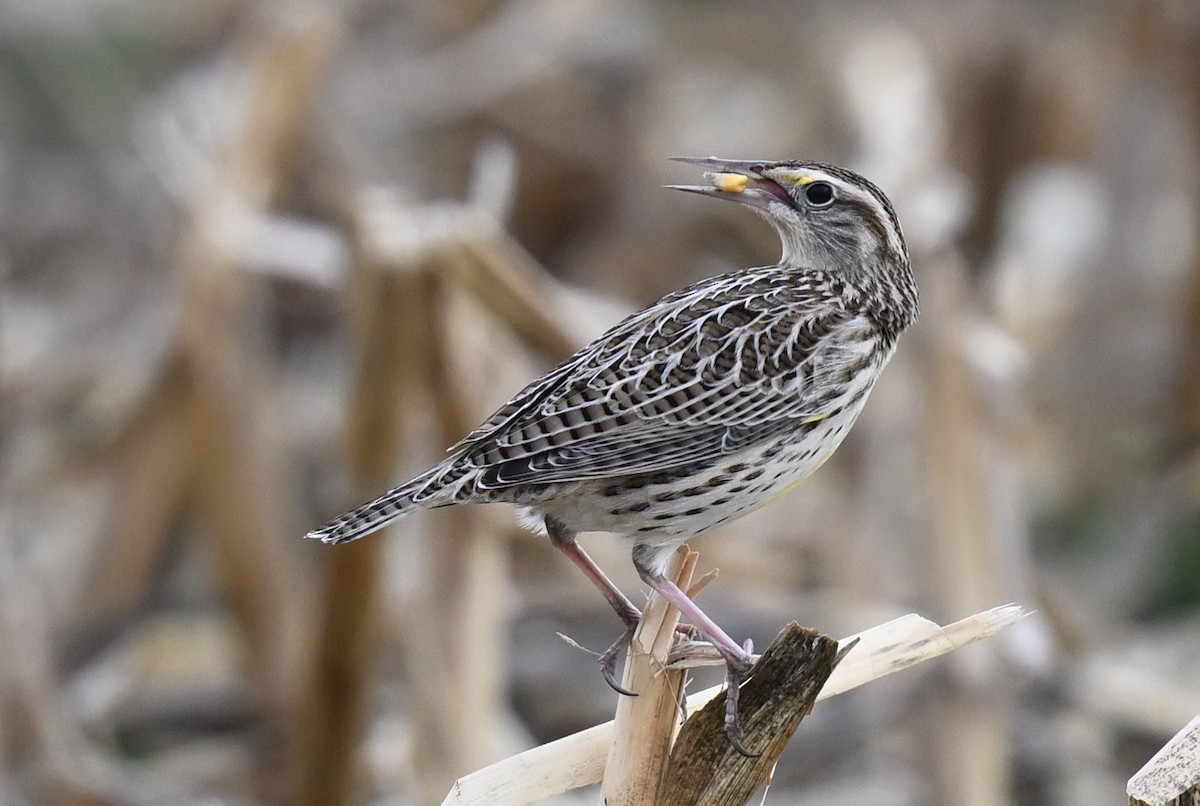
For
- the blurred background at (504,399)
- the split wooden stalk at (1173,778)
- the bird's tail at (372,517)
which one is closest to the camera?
the split wooden stalk at (1173,778)

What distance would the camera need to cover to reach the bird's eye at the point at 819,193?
3.53 m

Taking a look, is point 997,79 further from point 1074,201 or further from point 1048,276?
point 1048,276

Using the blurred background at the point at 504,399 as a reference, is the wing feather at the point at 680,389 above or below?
above

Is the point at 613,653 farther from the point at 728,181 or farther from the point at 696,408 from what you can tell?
the point at 728,181

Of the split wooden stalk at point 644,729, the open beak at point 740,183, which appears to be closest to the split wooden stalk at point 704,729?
the split wooden stalk at point 644,729

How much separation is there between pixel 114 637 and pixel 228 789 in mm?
888

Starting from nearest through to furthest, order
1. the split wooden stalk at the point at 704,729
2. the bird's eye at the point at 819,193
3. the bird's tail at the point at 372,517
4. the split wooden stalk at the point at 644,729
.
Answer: the split wooden stalk at the point at 704,729
the split wooden stalk at the point at 644,729
the bird's tail at the point at 372,517
the bird's eye at the point at 819,193

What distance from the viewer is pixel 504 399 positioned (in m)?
5.71

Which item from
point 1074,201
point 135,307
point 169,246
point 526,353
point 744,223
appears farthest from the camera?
point 1074,201

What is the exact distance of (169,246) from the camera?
792 centimetres

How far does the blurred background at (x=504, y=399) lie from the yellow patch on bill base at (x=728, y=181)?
5.60 feet

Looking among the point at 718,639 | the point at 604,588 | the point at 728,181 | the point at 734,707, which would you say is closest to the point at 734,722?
the point at 734,707

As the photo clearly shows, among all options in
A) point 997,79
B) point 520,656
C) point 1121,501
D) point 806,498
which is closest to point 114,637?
point 520,656

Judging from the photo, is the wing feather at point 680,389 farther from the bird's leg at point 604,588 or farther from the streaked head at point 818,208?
the bird's leg at point 604,588
